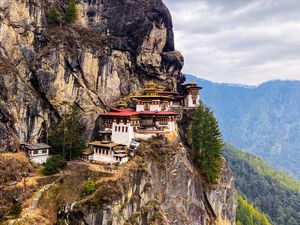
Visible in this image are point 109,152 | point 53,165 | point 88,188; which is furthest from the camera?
point 109,152

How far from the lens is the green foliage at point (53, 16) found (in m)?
Result: 68.4

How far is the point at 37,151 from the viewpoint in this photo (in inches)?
2224

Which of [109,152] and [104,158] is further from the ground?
[109,152]

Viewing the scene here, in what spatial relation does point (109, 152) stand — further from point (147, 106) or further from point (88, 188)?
point (147, 106)

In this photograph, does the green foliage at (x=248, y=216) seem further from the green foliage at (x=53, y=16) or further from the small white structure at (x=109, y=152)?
the green foliage at (x=53, y=16)

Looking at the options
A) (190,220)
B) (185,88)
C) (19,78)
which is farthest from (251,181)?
(19,78)

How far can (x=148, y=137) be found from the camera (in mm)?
56219

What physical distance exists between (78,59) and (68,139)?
734 inches

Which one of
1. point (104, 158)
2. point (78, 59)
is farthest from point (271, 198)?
point (104, 158)

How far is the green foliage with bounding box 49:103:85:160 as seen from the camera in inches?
2251

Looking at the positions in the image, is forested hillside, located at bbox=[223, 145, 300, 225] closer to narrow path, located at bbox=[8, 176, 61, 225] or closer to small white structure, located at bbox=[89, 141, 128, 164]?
small white structure, located at bbox=[89, 141, 128, 164]

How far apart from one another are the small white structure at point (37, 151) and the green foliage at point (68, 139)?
189 centimetres

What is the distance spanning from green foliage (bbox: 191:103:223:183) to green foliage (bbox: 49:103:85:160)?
23.0 metres

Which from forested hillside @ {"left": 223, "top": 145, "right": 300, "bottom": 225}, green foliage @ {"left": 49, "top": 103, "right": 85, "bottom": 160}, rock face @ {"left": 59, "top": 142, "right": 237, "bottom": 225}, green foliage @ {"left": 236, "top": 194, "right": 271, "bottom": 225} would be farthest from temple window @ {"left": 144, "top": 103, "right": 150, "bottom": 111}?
forested hillside @ {"left": 223, "top": 145, "right": 300, "bottom": 225}
